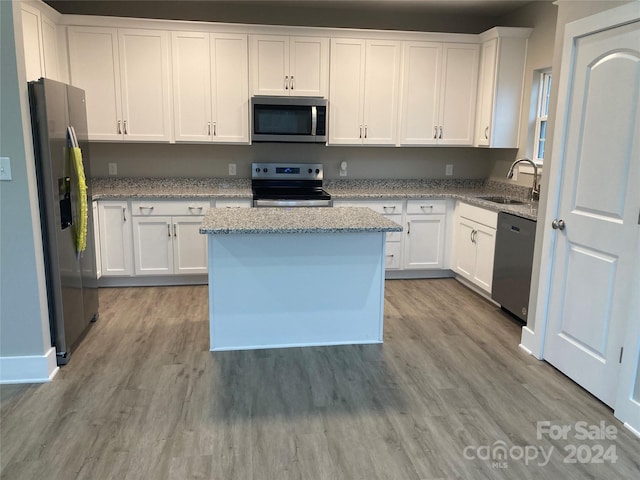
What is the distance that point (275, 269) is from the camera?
3018 mm

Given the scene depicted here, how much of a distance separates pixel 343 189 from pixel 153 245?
6.40 feet

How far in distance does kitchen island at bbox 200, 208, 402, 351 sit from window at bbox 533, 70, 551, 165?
2.16m

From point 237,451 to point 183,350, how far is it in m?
1.15

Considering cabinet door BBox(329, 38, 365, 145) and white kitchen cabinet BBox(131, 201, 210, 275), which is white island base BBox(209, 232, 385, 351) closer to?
white kitchen cabinet BBox(131, 201, 210, 275)

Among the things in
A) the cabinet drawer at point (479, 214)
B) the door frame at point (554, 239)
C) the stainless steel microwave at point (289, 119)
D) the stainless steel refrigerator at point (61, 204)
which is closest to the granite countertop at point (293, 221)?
the stainless steel refrigerator at point (61, 204)

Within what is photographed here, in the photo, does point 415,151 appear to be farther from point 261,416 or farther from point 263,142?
point 261,416

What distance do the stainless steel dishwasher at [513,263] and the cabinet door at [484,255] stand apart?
9cm

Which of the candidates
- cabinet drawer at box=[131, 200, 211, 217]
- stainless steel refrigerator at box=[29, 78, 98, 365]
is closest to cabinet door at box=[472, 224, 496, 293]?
cabinet drawer at box=[131, 200, 211, 217]

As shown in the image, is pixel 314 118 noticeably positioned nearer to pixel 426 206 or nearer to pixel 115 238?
pixel 426 206

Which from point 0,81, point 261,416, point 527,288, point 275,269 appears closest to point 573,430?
point 527,288

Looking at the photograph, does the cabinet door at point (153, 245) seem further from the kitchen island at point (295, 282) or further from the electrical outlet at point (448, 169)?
the electrical outlet at point (448, 169)

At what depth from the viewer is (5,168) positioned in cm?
247

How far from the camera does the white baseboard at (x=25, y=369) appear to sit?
266 centimetres

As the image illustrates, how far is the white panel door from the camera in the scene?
92.4 inches
